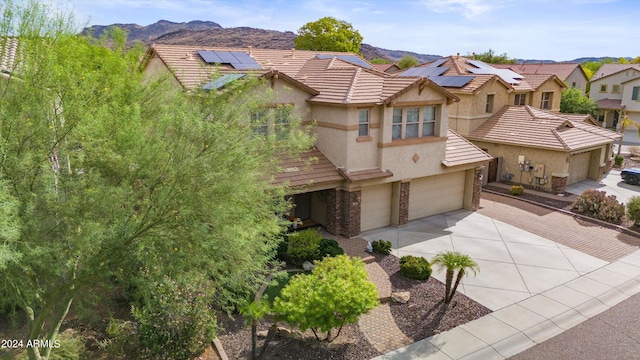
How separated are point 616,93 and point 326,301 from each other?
56116 millimetres

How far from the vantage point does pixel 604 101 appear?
49.9 metres

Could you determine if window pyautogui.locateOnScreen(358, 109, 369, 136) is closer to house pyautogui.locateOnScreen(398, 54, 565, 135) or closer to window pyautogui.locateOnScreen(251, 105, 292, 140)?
window pyautogui.locateOnScreen(251, 105, 292, 140)

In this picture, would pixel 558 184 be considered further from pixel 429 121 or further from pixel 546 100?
pixel 546 100

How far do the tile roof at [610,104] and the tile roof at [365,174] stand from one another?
43.5 m

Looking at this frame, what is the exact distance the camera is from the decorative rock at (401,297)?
12.6 meters

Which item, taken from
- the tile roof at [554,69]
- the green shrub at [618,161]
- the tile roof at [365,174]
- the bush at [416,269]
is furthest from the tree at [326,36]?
the bush at [416,269]

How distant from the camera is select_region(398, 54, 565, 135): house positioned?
90.1 ft

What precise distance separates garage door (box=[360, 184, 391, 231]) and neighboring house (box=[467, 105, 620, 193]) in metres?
11.5

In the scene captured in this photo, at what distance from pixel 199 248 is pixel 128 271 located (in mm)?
1227

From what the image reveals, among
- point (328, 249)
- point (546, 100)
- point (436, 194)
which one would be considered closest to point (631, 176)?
point (546, 100)

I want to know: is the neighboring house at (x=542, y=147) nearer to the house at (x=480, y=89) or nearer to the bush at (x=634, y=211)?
the house at (x=480, y=89)

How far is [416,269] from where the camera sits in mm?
13883

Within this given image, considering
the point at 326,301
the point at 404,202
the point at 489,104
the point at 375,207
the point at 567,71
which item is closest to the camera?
the point at 326,301

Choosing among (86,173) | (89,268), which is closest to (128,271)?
(89,268)
